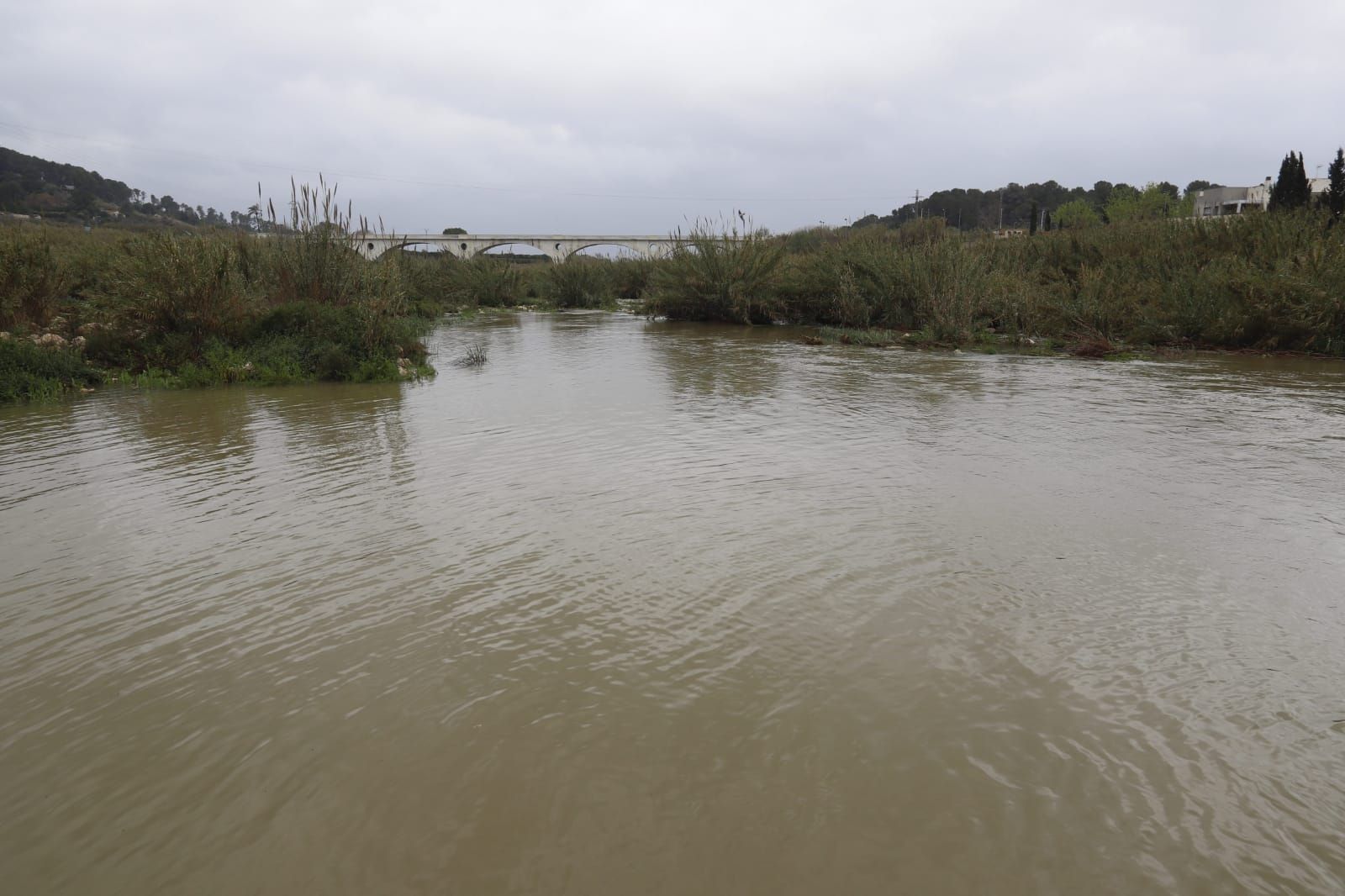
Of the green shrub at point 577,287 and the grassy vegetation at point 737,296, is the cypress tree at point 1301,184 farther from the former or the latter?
the green shrub at point 577,287

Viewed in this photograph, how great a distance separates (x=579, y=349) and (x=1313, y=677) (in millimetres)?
14974

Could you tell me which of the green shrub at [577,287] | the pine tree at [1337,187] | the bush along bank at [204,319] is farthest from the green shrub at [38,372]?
the pine tree at [1337,187]

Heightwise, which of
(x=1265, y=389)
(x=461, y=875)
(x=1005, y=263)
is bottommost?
(x=461, y=875)

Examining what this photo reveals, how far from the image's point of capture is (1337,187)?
→ 33.8 m

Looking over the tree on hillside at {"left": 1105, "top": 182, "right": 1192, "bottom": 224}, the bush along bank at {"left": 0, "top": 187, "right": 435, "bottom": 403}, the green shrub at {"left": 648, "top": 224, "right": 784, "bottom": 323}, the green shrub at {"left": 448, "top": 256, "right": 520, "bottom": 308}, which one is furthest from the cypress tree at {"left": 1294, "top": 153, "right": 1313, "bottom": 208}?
the bush along bank at {"left": 0, "top": 187, "right": 435, "bottom": 403}

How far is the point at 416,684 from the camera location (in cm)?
309

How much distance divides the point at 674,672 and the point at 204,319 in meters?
11.8

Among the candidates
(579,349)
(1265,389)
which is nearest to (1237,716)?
(1265,389)

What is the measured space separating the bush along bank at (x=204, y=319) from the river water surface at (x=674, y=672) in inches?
187

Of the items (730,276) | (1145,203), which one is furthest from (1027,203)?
(730,276)

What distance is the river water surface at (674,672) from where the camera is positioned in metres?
2.21

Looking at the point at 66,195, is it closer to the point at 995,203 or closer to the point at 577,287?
the point at 577,287

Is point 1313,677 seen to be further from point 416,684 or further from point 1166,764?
point 416,684

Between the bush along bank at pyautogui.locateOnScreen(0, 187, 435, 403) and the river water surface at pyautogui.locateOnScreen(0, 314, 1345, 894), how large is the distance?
475 centimetres
